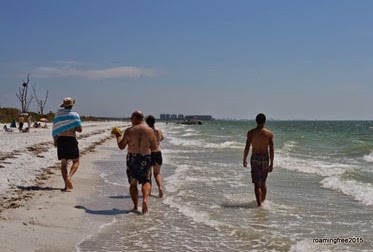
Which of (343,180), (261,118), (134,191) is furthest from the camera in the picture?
(343,180)

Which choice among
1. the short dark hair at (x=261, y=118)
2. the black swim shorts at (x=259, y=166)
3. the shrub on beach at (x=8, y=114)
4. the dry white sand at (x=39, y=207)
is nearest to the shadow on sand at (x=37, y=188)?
the dry white sand at (x=39, y=207)

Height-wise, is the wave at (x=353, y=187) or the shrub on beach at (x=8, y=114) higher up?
the shrub on beach at (x=8, y=114)

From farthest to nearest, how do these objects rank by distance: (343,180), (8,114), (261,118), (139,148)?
(8,114) < (343,180) < (261,118) < (139,148)

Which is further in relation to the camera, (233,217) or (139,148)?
(233,217)

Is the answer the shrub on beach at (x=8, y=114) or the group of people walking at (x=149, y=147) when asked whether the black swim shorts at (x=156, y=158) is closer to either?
the group of people walking at (x=149, y=147)

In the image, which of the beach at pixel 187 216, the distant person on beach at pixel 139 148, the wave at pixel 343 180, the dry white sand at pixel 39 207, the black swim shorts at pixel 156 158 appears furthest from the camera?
the wave at pixel 343 180

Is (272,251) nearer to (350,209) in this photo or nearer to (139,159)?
(139,159)

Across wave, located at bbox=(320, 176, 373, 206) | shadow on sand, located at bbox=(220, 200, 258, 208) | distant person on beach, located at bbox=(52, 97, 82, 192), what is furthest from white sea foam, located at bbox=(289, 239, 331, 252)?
distant person on beach, located at bbox=(52, 97, 82, 192)

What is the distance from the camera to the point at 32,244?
5.32m

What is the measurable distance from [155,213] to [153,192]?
2212mm

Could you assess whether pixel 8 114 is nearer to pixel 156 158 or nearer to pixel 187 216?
pixel 156 158

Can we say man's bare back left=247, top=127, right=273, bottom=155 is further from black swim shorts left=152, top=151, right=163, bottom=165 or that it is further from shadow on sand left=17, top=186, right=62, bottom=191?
shadow on sand left=17, top=186, right=62, bottom=191

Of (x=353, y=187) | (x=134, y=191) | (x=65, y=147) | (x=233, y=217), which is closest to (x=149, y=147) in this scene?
(x=134, y=191)

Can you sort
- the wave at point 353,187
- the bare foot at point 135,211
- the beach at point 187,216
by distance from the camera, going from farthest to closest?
the wave at point 353,187 → the bare foot at point 135,211 → the beach at point 187,216
